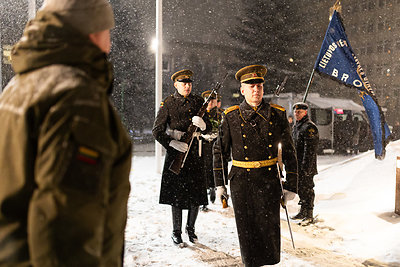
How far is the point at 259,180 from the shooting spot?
372 cm

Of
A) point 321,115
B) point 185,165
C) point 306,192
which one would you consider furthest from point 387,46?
point 185,165

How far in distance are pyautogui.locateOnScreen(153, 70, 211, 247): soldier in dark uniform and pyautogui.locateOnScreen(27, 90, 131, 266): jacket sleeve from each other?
363 cm

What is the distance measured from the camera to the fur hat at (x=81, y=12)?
1.54 metres

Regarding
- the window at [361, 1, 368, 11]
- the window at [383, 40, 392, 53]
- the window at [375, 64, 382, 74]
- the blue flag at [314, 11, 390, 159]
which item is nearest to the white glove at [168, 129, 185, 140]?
the blue flag at [314, 11, 390, 159]

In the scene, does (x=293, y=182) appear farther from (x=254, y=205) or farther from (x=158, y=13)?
(x=158, y=13)

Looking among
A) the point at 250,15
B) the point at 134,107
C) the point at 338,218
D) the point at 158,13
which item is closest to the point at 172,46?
the point at 134,107

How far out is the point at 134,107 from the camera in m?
30.1

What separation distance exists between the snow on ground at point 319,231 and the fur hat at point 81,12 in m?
3.34

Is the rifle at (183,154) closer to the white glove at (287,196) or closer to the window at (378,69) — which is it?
the white glove at (287,196)

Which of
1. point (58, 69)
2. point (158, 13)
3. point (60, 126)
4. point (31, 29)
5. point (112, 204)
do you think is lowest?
point (112, 204)

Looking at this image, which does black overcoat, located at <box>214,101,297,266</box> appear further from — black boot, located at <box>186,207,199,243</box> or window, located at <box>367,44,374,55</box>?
window, located at <box>367,44,374,55</box>

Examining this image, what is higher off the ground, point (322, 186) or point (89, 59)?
point (89, 59)

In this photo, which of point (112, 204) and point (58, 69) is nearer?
point (58, 69)

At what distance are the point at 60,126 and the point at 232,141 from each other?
9.14ft
